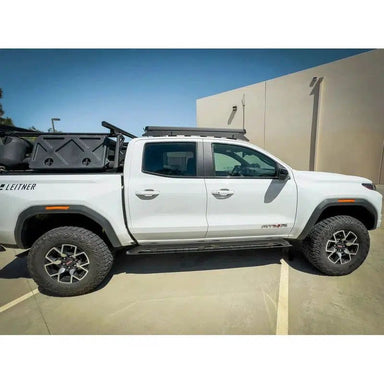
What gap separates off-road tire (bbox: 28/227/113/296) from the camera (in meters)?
2.12

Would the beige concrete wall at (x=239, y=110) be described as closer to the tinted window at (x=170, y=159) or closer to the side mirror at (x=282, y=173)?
the side mirror at (x=282, y=173)

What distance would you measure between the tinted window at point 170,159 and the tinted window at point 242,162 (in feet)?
1.08

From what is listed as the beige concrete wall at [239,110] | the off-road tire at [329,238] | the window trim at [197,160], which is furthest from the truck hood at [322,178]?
the beige concrete wall at [239,110]

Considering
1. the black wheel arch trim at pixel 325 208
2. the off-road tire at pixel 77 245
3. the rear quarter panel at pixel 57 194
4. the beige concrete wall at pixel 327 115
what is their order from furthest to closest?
the beige concrete wall at pixel 327 115 → the black wheel arch trim at pixel 325 208 → the off-road tire at pixel 77 245 → the rear quarter panel at pixel 57 194

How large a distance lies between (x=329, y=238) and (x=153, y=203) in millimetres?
2402

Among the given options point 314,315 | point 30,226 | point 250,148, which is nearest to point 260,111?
point 250,148

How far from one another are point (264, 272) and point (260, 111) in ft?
30.6

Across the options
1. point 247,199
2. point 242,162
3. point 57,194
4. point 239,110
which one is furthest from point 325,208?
point 239,110

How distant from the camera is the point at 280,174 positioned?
228 cm

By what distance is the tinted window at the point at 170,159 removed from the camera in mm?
2256

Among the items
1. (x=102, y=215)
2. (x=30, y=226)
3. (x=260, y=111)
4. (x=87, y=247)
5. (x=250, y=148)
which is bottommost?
(x=87, y=247)

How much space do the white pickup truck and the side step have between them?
0.01m

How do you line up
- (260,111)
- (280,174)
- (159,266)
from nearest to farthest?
(280,174) < (159,266) < (260,111)

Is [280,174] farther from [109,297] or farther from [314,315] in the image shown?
[109,297]
